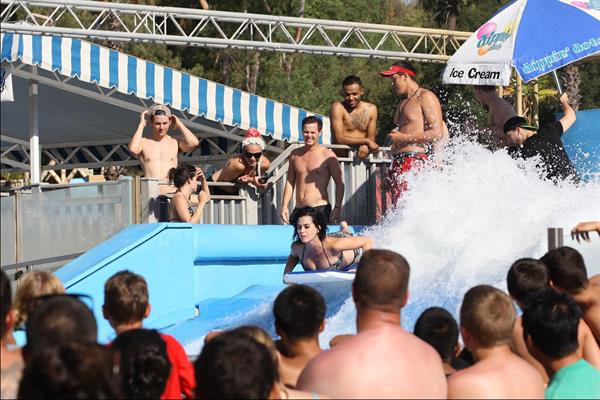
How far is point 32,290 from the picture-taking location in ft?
13.3

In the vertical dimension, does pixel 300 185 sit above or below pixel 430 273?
above

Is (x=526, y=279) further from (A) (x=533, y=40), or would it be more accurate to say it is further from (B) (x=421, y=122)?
(A) (x=533, y=40)

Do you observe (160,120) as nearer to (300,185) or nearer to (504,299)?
(300,185)

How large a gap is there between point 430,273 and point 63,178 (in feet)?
53.2

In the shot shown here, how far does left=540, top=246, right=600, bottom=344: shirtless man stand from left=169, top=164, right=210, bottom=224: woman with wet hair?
5.15m

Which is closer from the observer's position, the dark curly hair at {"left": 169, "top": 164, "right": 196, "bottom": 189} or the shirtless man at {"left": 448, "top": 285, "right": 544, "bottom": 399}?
the shirtless man at {"left": 448, "top": 285, "right": 544, "bottom": 399}

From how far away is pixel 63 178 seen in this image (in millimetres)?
23000

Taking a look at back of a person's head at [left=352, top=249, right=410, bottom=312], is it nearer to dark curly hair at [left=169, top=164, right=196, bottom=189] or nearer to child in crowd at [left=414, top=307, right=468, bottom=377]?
child in crowd at [left=414, top=307, right=468, bottom=377]

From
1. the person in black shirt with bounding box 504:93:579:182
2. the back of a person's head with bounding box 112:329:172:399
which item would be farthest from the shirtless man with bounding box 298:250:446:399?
the person in black shirt with bounding box 504:93:579:182

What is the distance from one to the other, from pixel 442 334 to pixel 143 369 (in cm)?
154

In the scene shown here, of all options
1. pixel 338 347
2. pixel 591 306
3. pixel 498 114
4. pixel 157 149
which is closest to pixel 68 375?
pixel 338 347

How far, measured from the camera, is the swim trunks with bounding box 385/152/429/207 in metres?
9.98

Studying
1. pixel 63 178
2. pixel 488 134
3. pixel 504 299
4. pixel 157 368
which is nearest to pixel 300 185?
pixel 488 134

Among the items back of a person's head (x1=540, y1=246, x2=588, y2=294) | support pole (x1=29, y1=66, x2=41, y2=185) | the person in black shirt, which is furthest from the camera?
support pole (x1=29, y1=66, x2=41, y2=185)
